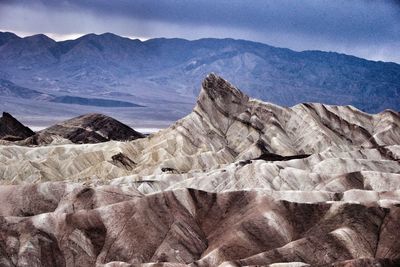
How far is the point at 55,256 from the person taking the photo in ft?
245

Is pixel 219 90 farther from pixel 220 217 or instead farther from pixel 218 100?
pixel 220 217

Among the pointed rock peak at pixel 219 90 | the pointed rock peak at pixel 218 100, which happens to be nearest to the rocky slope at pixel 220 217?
the pointed rock peak at pixel 218 100

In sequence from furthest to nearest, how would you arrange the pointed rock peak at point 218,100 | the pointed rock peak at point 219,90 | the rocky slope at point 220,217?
the pointed rock peak at point 219,90, the pointed rock peak at point 218,100, the rocky slope at point 220,217

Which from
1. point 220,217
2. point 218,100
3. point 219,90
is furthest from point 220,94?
point 220,217

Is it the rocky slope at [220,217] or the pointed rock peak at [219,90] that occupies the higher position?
the pointed rock peak at [219,90]

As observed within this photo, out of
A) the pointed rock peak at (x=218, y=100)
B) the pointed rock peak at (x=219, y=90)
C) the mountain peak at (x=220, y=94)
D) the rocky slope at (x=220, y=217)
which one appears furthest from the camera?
the pointed rock peak at (x=219, y=90)

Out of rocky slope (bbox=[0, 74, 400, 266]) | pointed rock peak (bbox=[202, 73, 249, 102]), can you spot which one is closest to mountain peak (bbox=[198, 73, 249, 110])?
pointed rock peak (bbox=[202, 73, 249, 102])

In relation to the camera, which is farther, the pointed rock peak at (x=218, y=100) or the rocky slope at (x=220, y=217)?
the pointed rock peak at (x=218, y=100)

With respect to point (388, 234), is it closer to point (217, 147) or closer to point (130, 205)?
point (130, 205)

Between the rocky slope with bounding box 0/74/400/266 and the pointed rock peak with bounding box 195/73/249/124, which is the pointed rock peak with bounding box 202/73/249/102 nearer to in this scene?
the pointed rock peak with bounding box 195/73/249/124

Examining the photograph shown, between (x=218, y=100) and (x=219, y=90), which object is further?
(x=219, y=90)

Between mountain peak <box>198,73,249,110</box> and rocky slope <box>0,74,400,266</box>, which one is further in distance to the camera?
mountain peak <box>198,73,249,110</box>

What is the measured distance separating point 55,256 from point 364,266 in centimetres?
3346

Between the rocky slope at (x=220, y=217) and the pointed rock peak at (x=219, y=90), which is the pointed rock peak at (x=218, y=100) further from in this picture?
the rocky slope at (x=220, y=217)
